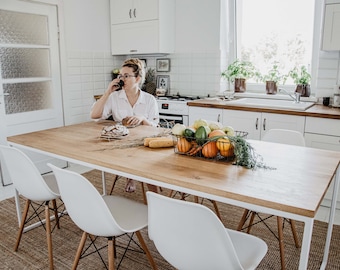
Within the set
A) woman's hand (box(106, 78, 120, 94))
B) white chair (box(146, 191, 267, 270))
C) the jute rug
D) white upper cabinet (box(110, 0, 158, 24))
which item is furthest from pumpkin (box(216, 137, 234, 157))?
white upper cabinet (box(110, 0, 158, 24))

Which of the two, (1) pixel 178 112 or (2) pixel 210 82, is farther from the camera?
(2) pixel 210 82

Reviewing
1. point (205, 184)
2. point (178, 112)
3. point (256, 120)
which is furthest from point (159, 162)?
point (178, 112)

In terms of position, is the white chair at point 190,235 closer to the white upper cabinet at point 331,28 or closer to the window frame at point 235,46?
the white upper cabinet at point 331,28

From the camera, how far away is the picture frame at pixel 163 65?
15.2 feet

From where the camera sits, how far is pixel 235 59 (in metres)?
4.36

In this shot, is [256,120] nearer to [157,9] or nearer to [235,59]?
[235,59]

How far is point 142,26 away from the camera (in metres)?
4.33

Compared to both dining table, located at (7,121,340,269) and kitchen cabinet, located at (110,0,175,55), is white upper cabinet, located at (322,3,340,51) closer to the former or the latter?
dining table, located at (7,121,340,269)

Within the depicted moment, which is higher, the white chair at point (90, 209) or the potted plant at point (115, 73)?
the potted plant at point (115, 73)

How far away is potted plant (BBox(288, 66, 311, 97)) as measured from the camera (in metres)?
3.68

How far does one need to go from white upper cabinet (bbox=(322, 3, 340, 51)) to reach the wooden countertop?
1694mm

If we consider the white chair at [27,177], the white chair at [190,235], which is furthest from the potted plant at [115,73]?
the white chair at [190,235]

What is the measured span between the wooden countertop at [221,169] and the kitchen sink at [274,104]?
137cm

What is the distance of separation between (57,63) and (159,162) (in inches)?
116
